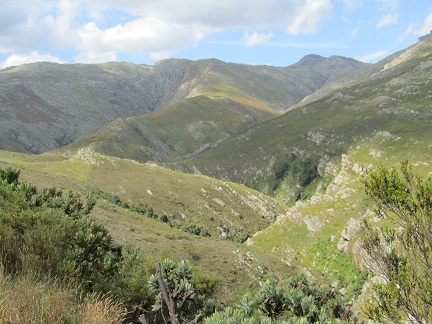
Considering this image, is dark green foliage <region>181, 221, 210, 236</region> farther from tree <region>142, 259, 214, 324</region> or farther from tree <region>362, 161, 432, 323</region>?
tree <region>142, 259, 214, 324</region>

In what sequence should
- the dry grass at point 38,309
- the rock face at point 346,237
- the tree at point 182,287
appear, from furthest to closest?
the rock face at point 346,237, the tree at point 182,287, the dry grass at point 38,309

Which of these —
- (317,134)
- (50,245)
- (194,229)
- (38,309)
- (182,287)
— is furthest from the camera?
(317,134)

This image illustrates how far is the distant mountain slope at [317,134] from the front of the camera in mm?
121000

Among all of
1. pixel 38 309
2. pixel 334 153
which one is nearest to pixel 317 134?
pixel 334 153

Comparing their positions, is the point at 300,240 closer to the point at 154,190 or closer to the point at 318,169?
the point at 154,190

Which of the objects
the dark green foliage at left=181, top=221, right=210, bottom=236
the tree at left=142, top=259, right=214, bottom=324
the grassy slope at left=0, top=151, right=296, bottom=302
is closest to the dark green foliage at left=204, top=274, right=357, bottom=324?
the tree at left=142, top=259, right=214, bottom=324

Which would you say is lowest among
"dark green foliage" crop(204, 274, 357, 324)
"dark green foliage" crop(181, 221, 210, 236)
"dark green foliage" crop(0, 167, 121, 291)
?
"dark green foliage" crop(181, 221, 210, 236)

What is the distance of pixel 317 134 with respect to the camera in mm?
139750

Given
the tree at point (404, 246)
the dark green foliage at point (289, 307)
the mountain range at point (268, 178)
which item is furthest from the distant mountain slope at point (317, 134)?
the dark green foliage at point (289, 307)

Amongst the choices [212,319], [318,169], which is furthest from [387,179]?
[318,169]

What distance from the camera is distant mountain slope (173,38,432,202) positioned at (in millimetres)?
121000

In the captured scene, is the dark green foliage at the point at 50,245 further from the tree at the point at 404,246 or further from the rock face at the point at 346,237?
the rock face at the point at 346,237

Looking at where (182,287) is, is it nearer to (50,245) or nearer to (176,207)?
(50,245)

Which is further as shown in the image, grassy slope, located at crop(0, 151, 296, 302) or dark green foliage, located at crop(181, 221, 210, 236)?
dark green foliage, located at crop(181, 221, 210, 236)
